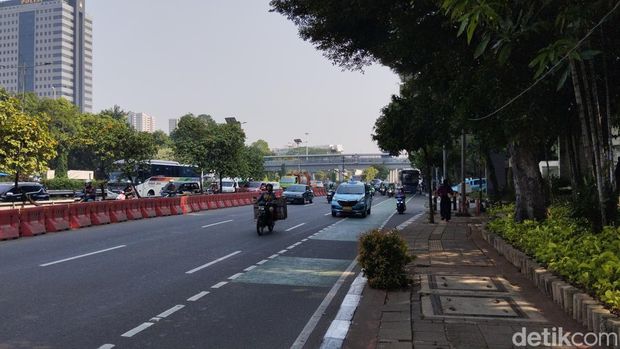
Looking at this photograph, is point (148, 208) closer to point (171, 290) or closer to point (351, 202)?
point (351, 202)

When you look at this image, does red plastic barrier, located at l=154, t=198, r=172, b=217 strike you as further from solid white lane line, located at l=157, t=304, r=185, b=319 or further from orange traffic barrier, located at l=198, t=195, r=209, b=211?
solid white lane line, located at l=157, t=304, r=185, b=319

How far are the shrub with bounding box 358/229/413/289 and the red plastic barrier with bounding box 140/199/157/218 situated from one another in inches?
695

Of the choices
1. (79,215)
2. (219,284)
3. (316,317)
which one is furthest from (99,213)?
(316,317)

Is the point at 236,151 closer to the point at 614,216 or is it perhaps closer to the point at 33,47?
the point at 614,216

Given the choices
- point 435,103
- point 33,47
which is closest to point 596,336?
point 435,103

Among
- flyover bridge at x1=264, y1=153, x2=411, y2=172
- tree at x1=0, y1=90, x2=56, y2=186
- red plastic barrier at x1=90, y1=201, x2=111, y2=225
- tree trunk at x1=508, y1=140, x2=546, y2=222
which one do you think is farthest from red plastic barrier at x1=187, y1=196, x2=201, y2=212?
flyover bridge at x1=264, y1=153, x2=411, y2=172

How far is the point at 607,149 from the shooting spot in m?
9.42

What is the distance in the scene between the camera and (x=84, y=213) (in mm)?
19734

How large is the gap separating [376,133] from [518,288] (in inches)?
557

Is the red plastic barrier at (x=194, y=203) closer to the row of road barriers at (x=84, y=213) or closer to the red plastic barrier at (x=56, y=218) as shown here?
the row of road barriers at (x=84, y=213)

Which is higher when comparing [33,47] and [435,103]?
[33,47]

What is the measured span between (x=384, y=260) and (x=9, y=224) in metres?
12.7

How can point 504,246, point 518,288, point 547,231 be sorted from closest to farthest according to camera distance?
point 518,288 < point 547,231 < point 504,246

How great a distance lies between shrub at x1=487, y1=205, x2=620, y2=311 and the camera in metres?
5.81
